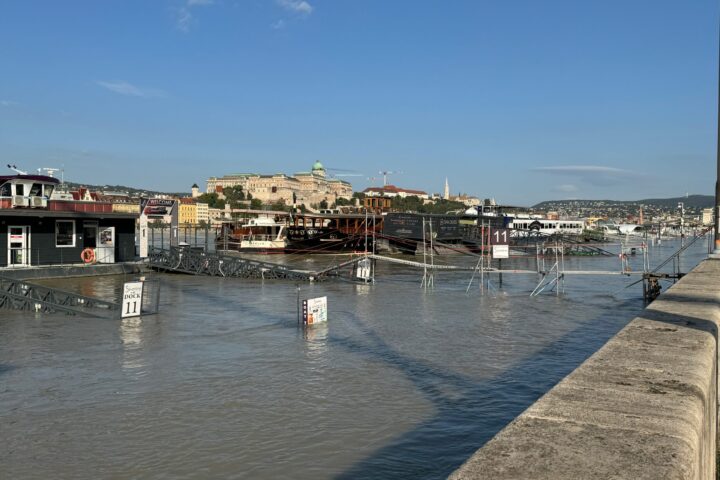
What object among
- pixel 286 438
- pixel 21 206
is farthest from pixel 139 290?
pixel 21 206

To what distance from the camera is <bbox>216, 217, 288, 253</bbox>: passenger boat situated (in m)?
83.5

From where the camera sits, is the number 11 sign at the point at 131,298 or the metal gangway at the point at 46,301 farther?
the metal gangway at the point at 46,301

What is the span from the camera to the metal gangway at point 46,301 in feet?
81.3

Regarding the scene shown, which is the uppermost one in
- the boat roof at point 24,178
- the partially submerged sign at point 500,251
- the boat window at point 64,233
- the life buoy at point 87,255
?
the boat roof at point 24,178

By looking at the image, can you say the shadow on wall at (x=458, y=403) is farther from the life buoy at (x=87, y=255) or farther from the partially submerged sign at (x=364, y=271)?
the life buoy at (x=87, y=255)

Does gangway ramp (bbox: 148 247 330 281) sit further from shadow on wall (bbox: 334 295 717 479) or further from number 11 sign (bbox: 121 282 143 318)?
shadow on wall (bbox: 334 295 717 479)

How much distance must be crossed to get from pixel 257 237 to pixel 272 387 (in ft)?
240

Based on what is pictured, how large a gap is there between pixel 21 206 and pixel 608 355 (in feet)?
122

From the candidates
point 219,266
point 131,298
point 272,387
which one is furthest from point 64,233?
point 272,387

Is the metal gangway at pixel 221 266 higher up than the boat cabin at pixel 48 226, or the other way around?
the boat cabin at pixel 48 226

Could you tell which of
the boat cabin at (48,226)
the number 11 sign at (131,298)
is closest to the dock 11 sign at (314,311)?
the number 11 sign at (131,298)

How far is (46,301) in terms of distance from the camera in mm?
25156

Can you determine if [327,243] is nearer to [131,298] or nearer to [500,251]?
[500,251]

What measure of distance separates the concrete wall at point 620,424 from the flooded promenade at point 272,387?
4.59 metres
